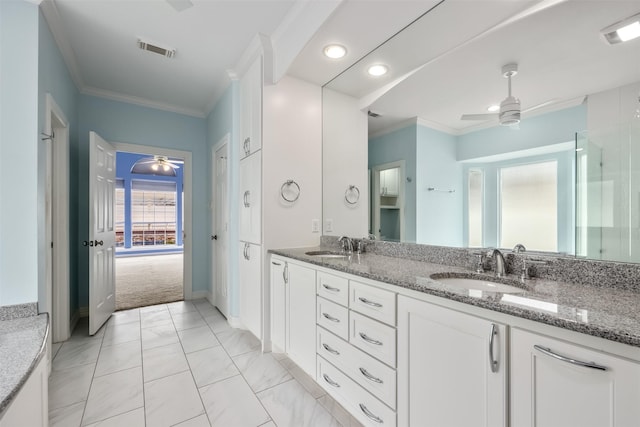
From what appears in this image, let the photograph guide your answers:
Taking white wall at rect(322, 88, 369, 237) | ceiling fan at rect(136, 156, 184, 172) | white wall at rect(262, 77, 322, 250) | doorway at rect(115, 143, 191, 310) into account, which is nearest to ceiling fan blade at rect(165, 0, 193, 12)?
white wall at rect(262, 77, 322, 250)

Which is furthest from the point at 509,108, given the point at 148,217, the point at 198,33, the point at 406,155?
the point at 148,217

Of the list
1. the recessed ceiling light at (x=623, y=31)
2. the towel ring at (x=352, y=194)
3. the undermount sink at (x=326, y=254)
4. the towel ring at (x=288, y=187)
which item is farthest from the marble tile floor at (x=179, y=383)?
the recessed ceiling light at (x=623, y=31)

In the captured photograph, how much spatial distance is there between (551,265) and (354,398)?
116cm

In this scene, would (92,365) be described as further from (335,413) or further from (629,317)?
(629,317)

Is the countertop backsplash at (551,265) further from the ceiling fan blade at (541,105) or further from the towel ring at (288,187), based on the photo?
the towel ring at (288,187)

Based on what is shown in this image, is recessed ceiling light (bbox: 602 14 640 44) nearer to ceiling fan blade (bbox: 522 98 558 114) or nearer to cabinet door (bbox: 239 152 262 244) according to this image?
ceiling fan blade (bbox: 522 98 558 114)

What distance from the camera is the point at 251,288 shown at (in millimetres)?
2512

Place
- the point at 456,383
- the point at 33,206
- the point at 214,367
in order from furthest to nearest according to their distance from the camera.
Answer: the point at 214,367
the point at 33,206
the point at 456,383

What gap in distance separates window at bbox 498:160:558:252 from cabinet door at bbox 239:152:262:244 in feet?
5.63

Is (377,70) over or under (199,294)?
over

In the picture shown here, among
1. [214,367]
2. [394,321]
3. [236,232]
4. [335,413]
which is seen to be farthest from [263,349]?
[394,321]

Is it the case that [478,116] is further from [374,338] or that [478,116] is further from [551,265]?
[374,338]

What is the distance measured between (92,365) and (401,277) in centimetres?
246

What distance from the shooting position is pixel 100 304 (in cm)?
283
